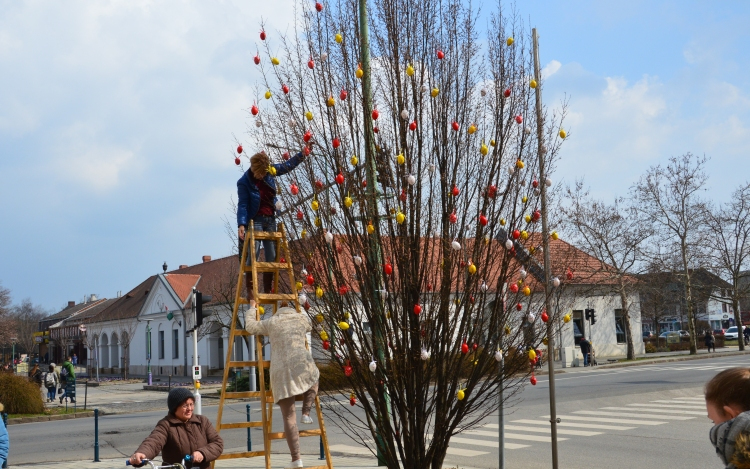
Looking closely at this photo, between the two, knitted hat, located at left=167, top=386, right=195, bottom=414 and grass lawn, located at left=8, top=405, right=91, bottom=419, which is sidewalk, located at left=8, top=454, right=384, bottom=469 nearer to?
knitted hat, located at left=167, top=386, right=195, bottom=414

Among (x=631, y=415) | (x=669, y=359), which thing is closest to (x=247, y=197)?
(x=631, y=415)

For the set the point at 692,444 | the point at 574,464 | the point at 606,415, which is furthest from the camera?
the point at 606,415

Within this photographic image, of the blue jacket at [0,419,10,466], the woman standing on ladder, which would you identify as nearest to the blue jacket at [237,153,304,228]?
the woman standing on ladder

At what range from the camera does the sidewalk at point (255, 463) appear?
11.1m

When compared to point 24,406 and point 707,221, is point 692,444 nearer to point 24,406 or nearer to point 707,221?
point 24,406

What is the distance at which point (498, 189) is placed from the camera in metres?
7.09

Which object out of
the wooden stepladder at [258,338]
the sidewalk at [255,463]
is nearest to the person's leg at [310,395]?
the wooden stepladder at [258,338]

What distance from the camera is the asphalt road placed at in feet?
38.1

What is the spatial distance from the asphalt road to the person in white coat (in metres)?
2.82

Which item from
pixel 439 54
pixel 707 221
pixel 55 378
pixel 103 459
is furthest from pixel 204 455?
pixel 707 221

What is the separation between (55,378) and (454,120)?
2952cm

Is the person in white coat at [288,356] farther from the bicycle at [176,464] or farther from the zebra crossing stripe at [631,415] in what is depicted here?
the zebra crossing stripe at [631,415]

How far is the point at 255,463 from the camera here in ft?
40.1

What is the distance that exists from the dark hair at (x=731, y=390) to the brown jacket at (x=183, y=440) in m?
3.60
